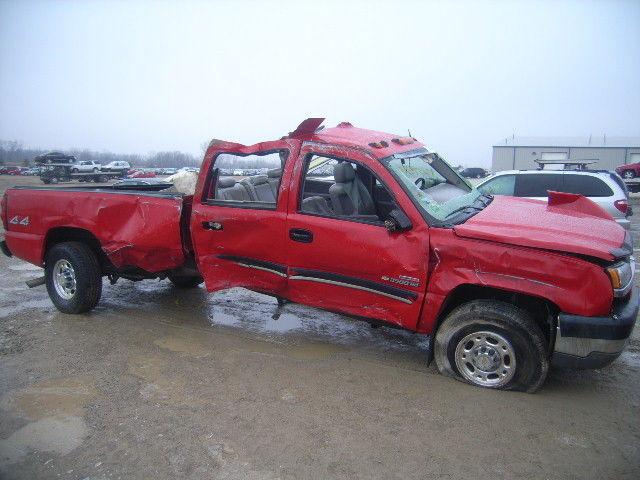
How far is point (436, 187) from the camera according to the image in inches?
164

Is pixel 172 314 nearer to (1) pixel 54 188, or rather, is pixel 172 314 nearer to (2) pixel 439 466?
(1) pixel 54 188

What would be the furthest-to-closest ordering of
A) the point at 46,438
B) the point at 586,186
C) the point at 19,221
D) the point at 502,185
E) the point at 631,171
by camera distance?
the point at 631,171
the point at 502,185
the point at 586,186
the point at 19,221
the point at 46,438

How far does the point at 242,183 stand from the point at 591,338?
341 cm

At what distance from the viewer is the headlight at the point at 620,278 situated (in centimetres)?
307

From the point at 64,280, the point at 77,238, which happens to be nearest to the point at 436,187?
the point at 77,238

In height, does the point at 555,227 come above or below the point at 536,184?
below

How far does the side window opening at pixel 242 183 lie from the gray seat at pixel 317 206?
0.28m

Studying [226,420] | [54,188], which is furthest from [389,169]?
[54,188]

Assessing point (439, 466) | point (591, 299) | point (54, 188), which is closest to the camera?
point (439, 466)

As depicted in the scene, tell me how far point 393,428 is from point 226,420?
1127mm

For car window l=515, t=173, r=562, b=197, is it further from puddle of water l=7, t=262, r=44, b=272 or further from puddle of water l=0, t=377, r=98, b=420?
puddle of water l=7, t=262, r=44, b=272

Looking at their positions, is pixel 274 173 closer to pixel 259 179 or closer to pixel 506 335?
pixel 259 179

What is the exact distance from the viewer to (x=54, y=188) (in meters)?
5.25

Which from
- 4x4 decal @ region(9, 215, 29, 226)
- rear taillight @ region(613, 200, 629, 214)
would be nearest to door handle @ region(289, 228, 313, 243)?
4x4 decal @ region(9, 215, 29, 226)
